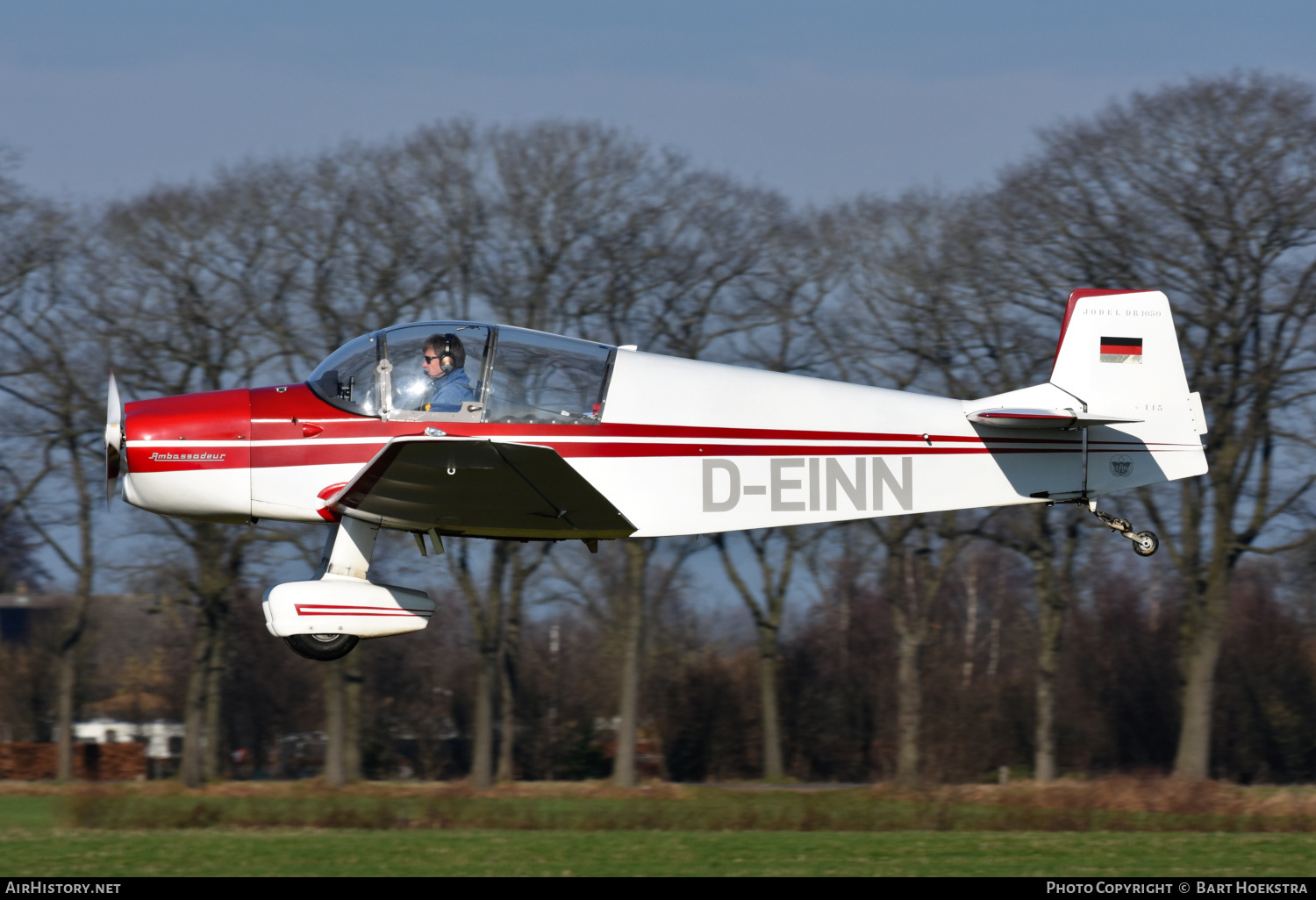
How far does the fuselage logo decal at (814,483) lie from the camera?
29.3ft

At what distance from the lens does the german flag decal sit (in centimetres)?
940

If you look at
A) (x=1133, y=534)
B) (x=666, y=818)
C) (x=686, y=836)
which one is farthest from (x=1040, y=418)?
(x=666, y=818)

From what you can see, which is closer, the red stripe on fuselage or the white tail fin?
the red stripe on fuselage

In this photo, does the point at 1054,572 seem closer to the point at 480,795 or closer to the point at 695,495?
the point at 480,795

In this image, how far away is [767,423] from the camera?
354 inches

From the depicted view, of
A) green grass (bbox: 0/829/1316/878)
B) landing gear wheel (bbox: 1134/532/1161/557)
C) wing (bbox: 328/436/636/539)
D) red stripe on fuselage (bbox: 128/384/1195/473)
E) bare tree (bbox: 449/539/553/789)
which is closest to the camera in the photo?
wing (bbox: 328/436/636/539)

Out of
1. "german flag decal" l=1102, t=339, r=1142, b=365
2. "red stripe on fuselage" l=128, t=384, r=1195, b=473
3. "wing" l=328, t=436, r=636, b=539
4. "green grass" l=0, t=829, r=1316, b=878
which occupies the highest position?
"german flag decal" l=1102, t=339, r=1142, b=365

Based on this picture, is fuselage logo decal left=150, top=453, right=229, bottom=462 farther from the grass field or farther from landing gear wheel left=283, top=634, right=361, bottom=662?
the grass field

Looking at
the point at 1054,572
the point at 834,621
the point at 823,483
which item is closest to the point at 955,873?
the point at 823,483

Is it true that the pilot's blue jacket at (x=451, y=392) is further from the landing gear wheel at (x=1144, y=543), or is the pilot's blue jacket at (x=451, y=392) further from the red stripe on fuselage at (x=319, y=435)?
the landing gear wheel at (x=1144, y=543)

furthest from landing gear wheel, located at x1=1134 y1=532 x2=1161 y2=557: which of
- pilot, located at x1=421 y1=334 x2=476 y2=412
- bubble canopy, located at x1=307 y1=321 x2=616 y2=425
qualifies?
pilot, located at x1=421 y1=334 x2=476 y2=412

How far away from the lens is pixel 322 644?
28.7ft

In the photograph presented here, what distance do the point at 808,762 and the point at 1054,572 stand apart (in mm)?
12645

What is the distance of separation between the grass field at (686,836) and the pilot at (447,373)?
4098mm
